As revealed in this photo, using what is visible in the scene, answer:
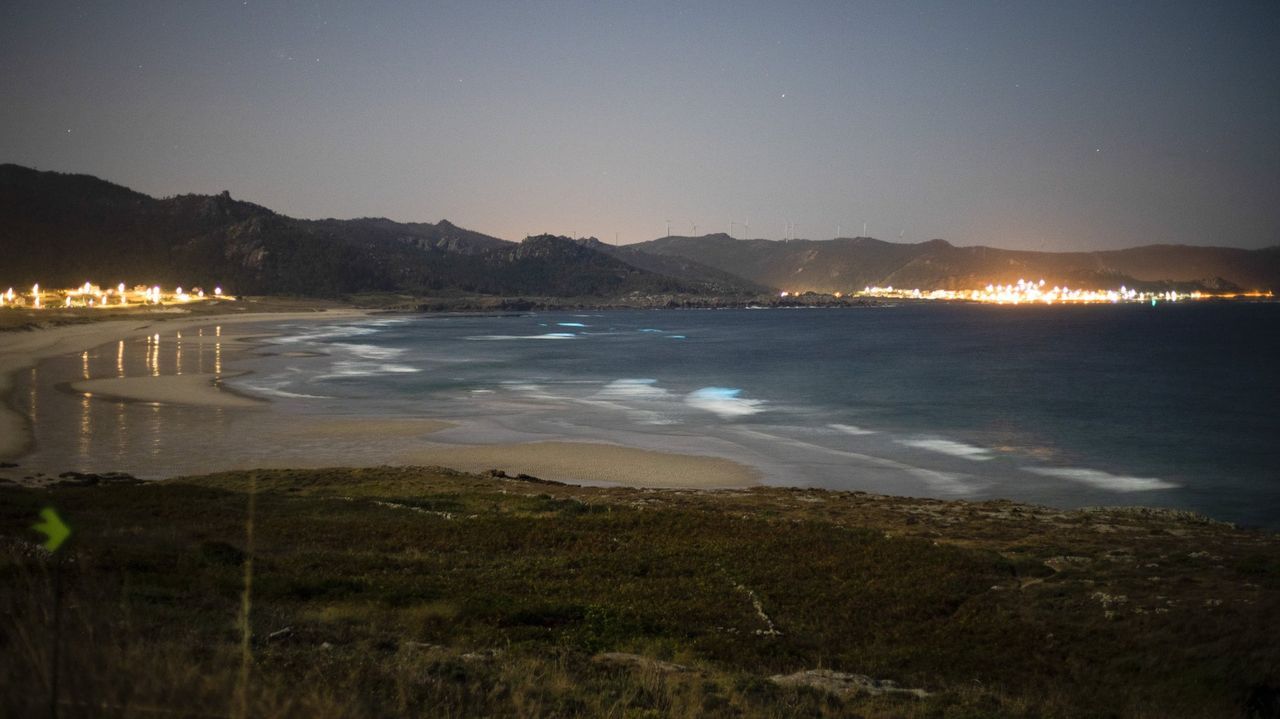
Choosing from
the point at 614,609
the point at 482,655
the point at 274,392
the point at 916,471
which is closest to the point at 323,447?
the point at 274,392

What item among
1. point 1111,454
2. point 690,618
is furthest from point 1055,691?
point 1111,454

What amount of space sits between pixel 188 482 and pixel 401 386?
32.5 meters

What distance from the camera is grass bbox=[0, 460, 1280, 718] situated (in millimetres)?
7164

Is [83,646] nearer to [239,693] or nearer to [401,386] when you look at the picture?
[239,693]

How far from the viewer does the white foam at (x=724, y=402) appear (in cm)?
4881

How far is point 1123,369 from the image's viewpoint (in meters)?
76.6

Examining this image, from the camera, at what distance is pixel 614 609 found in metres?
11.8

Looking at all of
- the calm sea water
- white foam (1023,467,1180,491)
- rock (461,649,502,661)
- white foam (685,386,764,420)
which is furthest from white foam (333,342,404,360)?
rock (461,649,502,661)

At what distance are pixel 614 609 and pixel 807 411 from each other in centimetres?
3918

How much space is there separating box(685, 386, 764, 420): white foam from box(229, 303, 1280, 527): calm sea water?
177 mm

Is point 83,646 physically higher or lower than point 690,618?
higher

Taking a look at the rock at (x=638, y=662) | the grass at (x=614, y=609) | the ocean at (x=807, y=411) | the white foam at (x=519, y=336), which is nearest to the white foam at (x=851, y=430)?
the ocean at (x=807, y=411)

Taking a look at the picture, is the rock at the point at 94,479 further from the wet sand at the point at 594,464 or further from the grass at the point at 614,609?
the wet sand at the point at 594,464

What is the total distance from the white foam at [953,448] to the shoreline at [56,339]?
3427 cm
